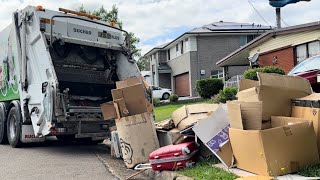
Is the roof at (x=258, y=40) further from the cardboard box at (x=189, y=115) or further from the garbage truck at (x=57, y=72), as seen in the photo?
the cardboard box at (x=189, y=115)

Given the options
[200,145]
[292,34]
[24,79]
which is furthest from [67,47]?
[292,34]

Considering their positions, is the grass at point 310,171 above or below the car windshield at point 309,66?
below

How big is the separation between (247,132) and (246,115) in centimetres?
28

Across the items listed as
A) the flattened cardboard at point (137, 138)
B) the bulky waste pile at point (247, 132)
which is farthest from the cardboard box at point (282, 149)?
the flattened cardboard at point (137, 138)

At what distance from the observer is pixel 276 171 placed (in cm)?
452

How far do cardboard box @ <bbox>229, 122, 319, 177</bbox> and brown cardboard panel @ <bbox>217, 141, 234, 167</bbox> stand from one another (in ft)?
2.07

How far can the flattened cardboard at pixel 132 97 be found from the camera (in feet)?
24.5

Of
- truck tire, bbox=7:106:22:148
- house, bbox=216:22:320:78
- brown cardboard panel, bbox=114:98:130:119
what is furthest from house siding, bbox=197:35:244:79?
brown cardboard panel, bbox=114:98:130:119

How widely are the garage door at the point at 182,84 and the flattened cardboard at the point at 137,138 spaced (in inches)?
1086

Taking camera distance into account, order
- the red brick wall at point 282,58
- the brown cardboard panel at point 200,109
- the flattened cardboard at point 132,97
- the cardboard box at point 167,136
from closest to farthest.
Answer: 1. the cardboard box at point 167,136
2. the brown cardboard panel at point 200,109
3. the flattened cardboard at point 132,97
4. the red brick wall at point 282,58

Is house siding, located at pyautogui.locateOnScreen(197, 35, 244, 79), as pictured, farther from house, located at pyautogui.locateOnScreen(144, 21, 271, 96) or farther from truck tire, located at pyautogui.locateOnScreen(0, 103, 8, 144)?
truck tire, located at pyautogui.locateOnScreen(0, 103, 8, 144)

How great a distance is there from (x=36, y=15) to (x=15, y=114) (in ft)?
8.83

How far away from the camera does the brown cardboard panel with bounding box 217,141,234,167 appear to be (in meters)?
5.45

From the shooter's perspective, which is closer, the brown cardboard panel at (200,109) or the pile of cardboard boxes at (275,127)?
the pile of cardboard boxes at (275,127)
